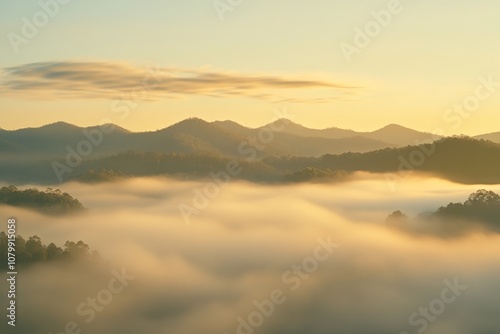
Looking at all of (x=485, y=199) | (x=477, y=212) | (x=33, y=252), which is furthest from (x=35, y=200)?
(x=485, y=199)

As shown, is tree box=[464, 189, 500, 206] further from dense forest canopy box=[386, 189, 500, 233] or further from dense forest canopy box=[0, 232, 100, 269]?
dense forest canopy box=[0, 232, 100, 269]

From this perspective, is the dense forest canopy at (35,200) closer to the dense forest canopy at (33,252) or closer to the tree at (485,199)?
the dense forest canopy at (33,252)

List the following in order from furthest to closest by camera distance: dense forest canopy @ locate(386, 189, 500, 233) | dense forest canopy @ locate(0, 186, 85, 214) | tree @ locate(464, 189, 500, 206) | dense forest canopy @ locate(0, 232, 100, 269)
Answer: dense forest canopy @ locate(0, 186, 85, 214), dense forest canopy @ locate(386, 189, 500, 233), tree @ locate(464, 189, 500, 206), dense forest canopy @ locate(0, 232, 100, 269)

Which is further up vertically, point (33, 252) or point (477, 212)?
point (33, 252)

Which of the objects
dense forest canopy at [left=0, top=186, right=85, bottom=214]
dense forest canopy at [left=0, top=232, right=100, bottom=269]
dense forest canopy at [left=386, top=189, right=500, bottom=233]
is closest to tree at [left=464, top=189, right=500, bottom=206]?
dense forest canopy at [left=386, top=189, right=500, bottom=233]

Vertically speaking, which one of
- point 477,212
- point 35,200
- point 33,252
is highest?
point 35,200

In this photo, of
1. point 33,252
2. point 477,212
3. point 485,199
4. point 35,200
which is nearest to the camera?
point 33,252

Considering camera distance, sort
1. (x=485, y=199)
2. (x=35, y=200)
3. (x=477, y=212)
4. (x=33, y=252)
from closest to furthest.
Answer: (x=33, y=252) < (x=35, y=200) < (x=485, y=199) < (x=477, y=212)

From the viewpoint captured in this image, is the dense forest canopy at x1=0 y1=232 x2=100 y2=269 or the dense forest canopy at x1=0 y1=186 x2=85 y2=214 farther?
the dense forest canopy at x1=0 y1=186 x2=85 y2=214

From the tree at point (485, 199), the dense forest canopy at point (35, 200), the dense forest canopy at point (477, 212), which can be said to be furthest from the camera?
A: the dense forest canopy at point (35, 200)

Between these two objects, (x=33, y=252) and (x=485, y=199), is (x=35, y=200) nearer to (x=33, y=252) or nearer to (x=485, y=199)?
(x=33, y=252)

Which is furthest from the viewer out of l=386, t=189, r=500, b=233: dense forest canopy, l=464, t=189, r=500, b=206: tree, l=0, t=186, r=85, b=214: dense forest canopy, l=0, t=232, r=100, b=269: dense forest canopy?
l=0, t=186, r=85, b=214: dense forest canopy

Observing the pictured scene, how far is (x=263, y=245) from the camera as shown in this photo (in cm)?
18725

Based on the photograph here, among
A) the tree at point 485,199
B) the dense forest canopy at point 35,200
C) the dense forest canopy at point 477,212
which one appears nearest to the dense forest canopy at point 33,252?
the dense forest canopy at point 35,200
